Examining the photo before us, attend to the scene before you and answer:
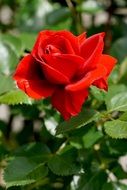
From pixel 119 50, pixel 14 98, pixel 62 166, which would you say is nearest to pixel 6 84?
pixel 14 98

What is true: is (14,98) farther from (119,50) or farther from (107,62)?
(119,50)

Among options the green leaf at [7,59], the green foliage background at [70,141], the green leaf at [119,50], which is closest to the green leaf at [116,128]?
the green foliage background at [70,141]

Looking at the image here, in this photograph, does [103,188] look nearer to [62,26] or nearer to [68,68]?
[68,68]

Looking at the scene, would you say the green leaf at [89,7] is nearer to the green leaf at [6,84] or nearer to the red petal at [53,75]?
the green leaf at [6,84]

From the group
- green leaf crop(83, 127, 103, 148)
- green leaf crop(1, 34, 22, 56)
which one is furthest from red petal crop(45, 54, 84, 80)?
green leaf crop(1, 34, 22, 56)

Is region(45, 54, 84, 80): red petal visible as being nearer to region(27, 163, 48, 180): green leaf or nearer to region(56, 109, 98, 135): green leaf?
region(56, 109, 98, 135): green leaf
